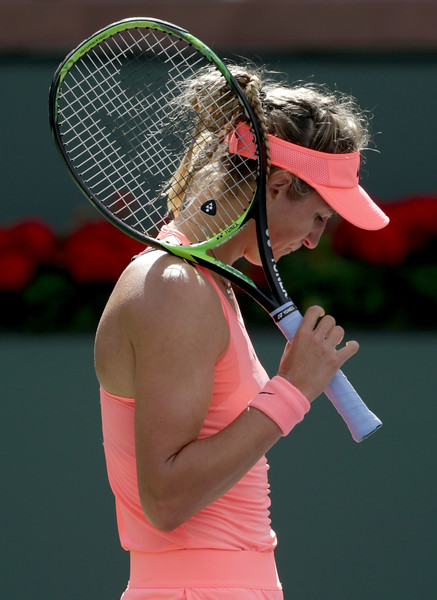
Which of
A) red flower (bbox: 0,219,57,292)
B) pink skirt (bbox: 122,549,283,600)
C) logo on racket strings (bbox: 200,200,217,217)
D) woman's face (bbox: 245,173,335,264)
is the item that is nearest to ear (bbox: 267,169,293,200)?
woman's face (bbox: 245,173,335,264)

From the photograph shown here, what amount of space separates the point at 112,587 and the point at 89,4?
2346mm

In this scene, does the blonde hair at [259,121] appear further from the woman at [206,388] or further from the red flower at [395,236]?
the red flower at [395,236]

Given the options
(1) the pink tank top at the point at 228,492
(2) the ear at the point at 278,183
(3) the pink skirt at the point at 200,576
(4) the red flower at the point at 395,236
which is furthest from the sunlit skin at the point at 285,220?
(4) the red flower at the point at 395,236

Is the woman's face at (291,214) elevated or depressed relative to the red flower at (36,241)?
elevated

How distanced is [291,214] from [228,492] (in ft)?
1.69

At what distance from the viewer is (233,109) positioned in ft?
5.73

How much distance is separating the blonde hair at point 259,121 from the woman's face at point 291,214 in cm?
2

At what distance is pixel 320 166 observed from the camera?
1.74 m

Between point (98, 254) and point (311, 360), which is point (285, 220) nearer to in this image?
point (311, 360)

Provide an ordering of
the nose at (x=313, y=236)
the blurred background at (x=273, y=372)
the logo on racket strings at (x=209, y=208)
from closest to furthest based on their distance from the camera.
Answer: the logo on racket strings at (x=209, y=208)
the nose at (x=313, y=236)
the blurred background at (x=273, y=372)

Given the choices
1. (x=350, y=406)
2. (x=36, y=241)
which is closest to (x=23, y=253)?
(x=36, y=241)

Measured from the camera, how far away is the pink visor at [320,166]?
1.72 m

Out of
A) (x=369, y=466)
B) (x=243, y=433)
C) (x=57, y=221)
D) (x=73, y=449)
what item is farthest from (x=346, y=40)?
(x=243, y=433)

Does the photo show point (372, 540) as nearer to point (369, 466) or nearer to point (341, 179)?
point (369, 466)
